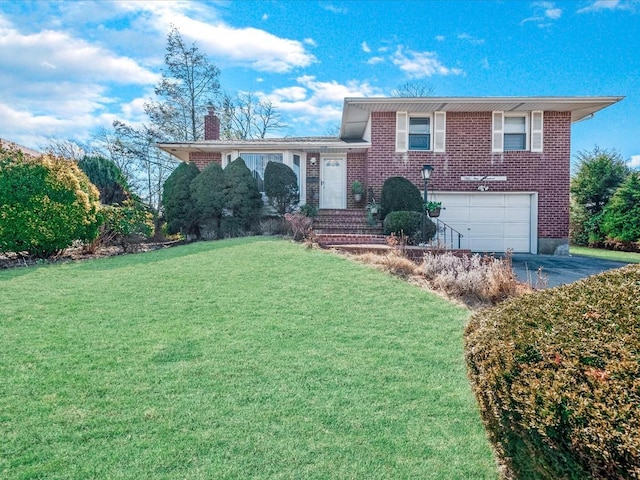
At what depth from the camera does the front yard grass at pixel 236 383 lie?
2.69 metres

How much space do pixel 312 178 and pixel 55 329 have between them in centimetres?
1154

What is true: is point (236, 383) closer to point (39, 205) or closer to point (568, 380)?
point (568, 380)

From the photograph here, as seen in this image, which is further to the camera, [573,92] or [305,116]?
[305,116]

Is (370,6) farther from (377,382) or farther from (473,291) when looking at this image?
(377,382)

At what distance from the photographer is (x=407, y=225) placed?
1148 cm

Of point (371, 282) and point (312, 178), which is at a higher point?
point (312, 178)

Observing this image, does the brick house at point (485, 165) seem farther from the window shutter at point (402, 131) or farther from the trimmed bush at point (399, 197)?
the trimmed bush at point (399, 197)

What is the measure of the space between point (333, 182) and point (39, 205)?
9.48 meters

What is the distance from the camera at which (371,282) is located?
7.04 metres

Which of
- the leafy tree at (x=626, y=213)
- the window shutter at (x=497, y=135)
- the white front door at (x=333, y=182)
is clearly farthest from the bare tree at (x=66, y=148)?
the leafy tree at (x=626, y=213)

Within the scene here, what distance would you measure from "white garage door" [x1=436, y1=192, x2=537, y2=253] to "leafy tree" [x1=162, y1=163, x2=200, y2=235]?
336 inches

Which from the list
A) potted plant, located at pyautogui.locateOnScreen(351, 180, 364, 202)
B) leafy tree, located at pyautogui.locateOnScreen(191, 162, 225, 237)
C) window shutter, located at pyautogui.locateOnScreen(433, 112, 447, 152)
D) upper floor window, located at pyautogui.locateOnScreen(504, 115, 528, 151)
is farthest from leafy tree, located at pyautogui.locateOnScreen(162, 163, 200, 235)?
upper floor window, located at pyautogui.locateOnScreen(504, 115, 528, 151)

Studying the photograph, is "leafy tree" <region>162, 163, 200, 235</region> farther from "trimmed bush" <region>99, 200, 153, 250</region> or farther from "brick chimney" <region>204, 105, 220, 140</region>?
"brick chimney" <region>204, 105, 220, 140</region>

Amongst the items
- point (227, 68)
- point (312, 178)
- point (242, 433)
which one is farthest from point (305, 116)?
point (242, 433)
